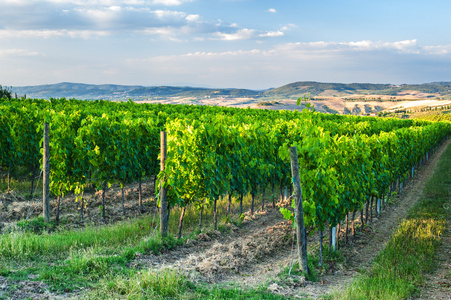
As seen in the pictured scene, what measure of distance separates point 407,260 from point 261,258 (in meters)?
3.27

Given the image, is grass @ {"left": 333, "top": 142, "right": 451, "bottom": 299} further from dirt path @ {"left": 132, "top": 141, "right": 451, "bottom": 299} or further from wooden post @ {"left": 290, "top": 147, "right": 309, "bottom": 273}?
wooden post @ {"left": 290, "top": 147, "right": 309, "bottom": 273}

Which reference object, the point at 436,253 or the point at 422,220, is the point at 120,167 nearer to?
the point at 436,253

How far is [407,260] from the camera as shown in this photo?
7488mm

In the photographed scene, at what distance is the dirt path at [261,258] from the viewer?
238 inches

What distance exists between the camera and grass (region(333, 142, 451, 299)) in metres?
5.77

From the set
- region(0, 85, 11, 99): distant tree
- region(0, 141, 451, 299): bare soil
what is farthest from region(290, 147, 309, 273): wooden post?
region(0, 85, 11, 99): distant tree

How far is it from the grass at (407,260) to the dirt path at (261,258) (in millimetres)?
411

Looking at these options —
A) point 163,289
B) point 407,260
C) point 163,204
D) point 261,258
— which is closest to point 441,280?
point 407,260

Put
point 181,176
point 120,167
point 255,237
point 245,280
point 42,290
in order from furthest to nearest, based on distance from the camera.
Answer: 1. point 120,167
2. point 255,237
3. point 181,176
4. point 245,280
5. point 42,290

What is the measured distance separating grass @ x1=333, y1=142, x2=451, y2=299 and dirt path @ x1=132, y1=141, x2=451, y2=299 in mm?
411

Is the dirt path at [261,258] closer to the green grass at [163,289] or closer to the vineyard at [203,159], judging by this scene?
the green grass at [163,289]

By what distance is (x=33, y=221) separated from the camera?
341 inches

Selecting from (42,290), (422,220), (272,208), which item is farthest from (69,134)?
(422,220)

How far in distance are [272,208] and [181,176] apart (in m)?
4.94
